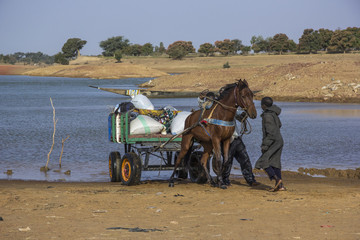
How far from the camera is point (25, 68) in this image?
163 m

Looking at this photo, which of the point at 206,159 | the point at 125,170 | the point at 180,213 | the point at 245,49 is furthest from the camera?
the point at 245,49

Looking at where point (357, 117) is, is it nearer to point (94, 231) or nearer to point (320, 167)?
point (320, 167)

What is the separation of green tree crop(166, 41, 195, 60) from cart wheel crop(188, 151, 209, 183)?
460ft

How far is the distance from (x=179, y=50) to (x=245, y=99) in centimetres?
14439

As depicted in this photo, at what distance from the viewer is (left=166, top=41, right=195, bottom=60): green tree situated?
152663 millimetres

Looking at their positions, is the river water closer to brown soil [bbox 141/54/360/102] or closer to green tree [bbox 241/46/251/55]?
brown soil [bbox 141/54/360/102]

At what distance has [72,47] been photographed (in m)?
180

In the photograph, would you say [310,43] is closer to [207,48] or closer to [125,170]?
[207,48]

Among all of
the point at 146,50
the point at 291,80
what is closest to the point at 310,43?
the point at 146,50

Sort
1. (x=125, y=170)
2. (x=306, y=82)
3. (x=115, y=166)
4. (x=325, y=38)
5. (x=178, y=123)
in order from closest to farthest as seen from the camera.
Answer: (x=178, y=123) < (x=125, y=170) < (x=115, y=166) < (x=306, y=82) < (x=325, y=38)

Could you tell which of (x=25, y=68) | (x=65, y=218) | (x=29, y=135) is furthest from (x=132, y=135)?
(x=25, y=68)

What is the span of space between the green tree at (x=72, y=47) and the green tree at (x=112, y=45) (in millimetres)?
6497

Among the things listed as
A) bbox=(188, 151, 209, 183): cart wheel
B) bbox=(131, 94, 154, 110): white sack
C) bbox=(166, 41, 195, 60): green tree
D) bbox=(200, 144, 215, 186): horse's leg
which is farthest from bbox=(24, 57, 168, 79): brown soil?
bbox=(200, 144, 215, 186): horse's leg

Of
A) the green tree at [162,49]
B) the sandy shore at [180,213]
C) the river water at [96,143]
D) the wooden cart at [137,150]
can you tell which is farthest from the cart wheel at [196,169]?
the green tree at [162,49]
